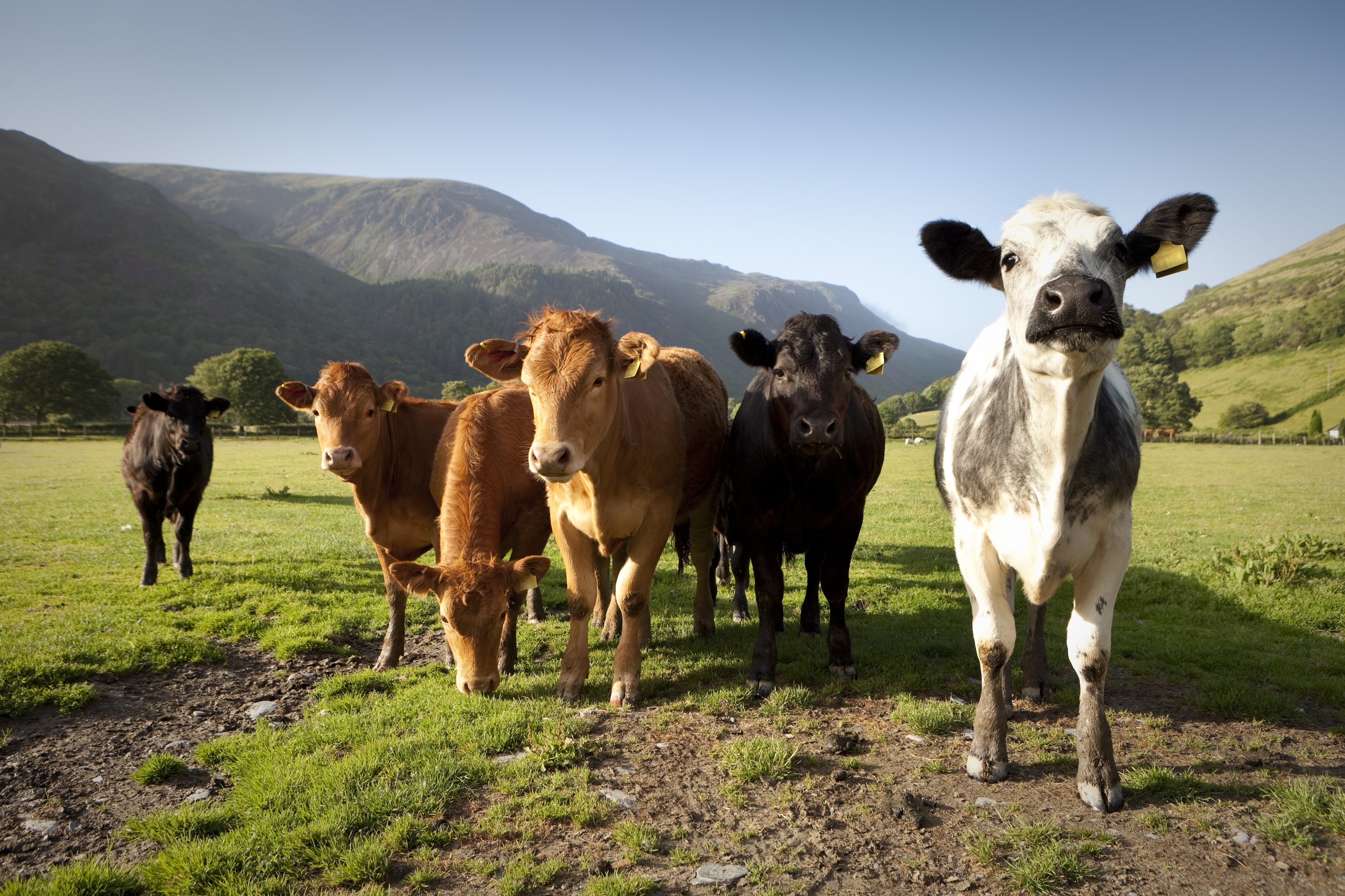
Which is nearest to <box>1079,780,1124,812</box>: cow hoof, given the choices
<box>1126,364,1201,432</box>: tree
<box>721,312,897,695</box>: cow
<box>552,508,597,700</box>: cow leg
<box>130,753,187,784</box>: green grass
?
<box>721,312,897,695</box>: cow

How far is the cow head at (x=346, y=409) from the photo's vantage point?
21.4ft

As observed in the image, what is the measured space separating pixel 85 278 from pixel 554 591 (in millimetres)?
234470

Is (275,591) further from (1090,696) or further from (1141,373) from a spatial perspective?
(1141,373)

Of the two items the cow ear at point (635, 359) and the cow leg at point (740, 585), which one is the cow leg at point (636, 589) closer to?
the cow ear at point (635, 359)

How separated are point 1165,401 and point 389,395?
97.2 m

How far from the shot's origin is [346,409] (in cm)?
675

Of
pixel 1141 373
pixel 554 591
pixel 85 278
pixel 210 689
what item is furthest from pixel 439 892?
pixel 85 278

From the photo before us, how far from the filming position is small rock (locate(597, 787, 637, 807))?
3988 mm

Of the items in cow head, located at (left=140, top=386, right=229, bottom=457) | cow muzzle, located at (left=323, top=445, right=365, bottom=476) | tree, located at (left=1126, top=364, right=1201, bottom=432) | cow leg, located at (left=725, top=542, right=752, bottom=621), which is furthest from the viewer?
tree, located at (left=1126, top=364, right=1201, bottom=432)

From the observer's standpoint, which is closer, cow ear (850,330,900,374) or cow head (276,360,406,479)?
cow ear (850,330,900,374)

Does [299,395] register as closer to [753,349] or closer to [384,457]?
[384,457]

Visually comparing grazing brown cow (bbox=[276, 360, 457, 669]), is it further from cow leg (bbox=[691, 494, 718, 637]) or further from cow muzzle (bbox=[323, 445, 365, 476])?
cow leg (bbox=[691, 494, 718, 637])

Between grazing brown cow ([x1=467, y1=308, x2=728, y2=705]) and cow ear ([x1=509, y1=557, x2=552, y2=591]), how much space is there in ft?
0.70

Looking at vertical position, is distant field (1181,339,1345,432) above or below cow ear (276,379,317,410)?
above
